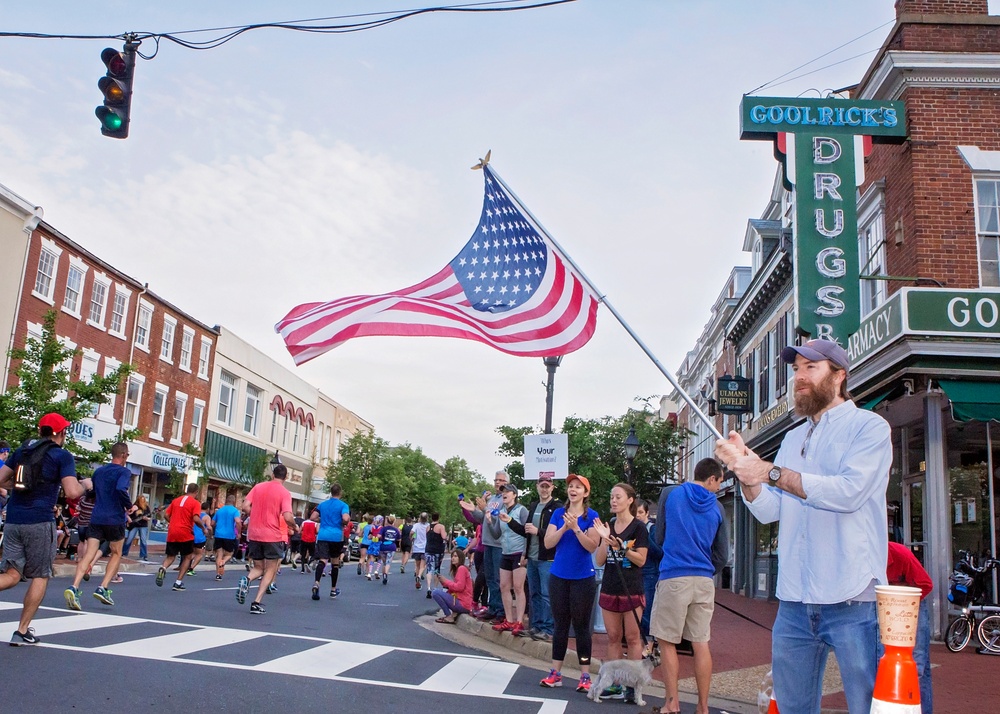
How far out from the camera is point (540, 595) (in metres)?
10.7

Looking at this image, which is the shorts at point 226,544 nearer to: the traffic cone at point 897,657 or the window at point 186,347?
the traffic cone at point 897,657

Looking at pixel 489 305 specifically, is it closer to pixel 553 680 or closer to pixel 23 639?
pixel 553 680

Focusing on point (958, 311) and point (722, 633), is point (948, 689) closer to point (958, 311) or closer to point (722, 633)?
point (722, 633)

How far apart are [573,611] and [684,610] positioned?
1.68 metres

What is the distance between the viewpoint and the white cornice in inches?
617

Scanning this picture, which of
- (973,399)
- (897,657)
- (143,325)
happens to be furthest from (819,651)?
(143,325)

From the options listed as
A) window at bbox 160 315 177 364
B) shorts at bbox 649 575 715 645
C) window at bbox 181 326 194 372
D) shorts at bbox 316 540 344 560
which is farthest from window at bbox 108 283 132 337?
shorts at bbox 649 575 715 645

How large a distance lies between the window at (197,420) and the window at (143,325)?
215 inches

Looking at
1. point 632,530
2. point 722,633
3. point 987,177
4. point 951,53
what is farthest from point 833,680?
point 951,53

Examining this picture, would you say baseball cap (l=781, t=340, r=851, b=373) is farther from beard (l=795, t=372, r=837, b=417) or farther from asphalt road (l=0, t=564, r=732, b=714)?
asphalt road (l=0, t=564, r=732, b=714)

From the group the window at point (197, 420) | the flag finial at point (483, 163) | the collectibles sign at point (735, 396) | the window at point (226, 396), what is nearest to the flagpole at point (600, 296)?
the flag finial at point (483, 163)

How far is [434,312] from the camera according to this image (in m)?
10.6

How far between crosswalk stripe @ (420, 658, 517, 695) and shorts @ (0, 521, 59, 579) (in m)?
3.18

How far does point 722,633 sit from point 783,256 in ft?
40.2
